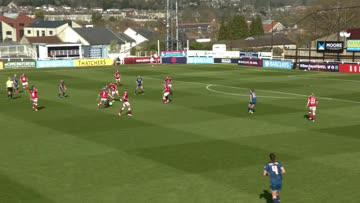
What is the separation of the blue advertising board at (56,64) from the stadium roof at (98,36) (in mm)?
51789

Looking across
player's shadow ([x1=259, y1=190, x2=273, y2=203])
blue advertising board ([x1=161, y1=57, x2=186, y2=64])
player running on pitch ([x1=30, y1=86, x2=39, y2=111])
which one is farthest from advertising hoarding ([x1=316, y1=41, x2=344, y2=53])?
player's shadow ([x1=259, y1=190, x2=273, y2=203])

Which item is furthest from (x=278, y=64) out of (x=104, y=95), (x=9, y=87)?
(x=104, y=95)

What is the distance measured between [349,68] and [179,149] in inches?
2049

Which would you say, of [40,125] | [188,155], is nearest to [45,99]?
[40,125]

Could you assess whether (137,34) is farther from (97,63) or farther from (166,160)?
(166,160)

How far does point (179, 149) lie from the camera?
26.6 metres

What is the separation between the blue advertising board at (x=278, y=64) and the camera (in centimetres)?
8062

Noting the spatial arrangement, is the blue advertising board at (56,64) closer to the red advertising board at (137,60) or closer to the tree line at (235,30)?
the red advertising board at (137,60)

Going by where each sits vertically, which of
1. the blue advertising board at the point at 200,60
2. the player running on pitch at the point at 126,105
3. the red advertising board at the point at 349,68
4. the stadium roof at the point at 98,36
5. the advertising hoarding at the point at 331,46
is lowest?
the player running on pitch at the point at 126,105

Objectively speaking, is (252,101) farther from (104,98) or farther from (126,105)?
(104,98)

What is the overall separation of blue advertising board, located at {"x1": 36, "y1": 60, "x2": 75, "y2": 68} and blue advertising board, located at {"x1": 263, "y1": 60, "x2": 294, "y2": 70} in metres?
31.6

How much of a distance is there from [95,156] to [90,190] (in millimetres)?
5394

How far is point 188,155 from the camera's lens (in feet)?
82.9

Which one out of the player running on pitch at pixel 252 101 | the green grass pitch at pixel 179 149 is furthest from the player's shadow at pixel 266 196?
the player running on pitch at pixel 252 101
